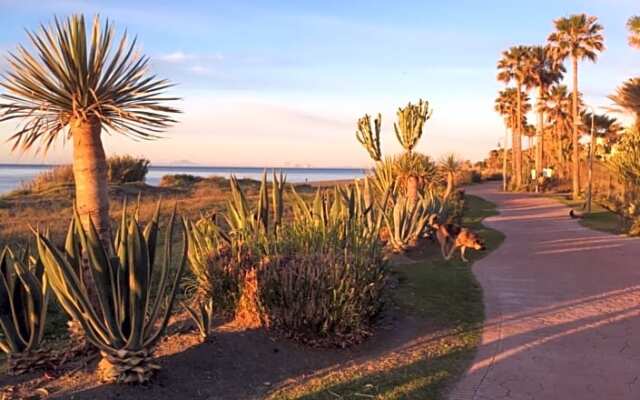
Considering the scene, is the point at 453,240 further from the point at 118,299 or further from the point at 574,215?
the point at 574,215

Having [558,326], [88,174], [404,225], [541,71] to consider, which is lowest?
[558,326]

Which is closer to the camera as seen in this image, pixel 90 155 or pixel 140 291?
pixel 140 291

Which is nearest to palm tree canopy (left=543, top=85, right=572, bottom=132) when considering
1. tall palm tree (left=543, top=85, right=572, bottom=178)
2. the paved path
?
tall palm tree (left=543, top=85, right=572, bottom=178)

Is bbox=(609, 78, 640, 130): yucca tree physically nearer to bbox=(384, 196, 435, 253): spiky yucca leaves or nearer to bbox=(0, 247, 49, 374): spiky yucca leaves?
bbox=(384, 196, 435, 253): spiky yucca leaves

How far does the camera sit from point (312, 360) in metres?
6.08

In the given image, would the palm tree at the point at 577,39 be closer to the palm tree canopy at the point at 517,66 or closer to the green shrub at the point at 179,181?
the palm tree canopy at the point at 517,66

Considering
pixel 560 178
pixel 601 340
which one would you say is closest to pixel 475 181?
pixel 560 178

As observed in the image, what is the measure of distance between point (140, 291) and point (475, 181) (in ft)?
214

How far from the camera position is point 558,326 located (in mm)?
7637

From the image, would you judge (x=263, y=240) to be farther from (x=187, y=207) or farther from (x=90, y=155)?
(x=187, y=207)

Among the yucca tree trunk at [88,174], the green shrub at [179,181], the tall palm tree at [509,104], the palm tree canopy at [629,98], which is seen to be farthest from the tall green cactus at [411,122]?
the tall palm tree at [509,104]

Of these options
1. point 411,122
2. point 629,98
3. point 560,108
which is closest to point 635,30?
point 629,98

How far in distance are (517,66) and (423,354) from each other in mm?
53816

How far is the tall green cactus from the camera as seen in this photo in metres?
17.1
